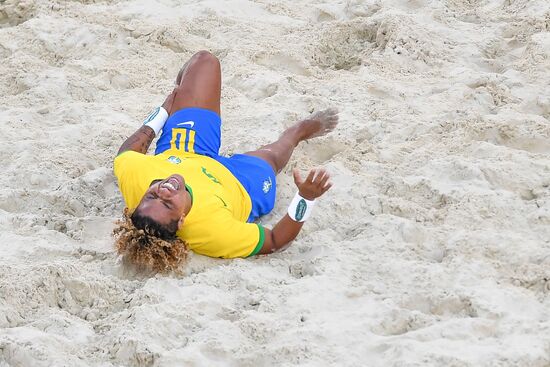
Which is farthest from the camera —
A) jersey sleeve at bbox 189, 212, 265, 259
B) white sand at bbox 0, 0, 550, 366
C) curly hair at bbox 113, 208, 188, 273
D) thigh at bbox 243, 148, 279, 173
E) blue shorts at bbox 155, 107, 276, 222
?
thigh at bbox 243, 148, 279, 173

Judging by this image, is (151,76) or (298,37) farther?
(298,37)

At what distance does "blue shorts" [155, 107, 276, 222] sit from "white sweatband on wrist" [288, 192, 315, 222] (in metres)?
0.39

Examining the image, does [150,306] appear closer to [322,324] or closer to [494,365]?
[322,324]

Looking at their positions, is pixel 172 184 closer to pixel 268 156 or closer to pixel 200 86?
pixel 268 156

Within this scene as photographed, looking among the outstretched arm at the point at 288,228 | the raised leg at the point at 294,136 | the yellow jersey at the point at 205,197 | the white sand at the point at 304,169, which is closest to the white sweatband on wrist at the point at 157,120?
the yellow jersey at the point at 205,197

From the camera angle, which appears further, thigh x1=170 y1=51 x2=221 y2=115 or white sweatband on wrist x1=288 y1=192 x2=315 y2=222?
thigh x1=170 y1=51 x2=221 y2=115

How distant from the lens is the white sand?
290cm

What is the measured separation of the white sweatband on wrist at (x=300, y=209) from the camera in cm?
351

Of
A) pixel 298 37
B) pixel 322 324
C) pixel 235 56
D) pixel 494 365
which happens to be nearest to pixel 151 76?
pixel 235 56

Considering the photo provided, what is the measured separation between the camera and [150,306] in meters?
3.08

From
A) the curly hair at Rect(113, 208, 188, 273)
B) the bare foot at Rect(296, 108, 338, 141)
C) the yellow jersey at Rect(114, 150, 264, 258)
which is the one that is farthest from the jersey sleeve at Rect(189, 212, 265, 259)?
the bare foot at Rect(296, 108, 338, 141)

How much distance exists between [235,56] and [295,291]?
2.44 meters

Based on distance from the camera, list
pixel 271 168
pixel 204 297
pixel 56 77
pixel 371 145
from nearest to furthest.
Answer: pixel 204 297 < pixel 271 168 < pixel 371 145 < pixel 56 77

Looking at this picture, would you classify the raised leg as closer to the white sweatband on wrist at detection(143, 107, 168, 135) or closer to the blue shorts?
the blue shorts
